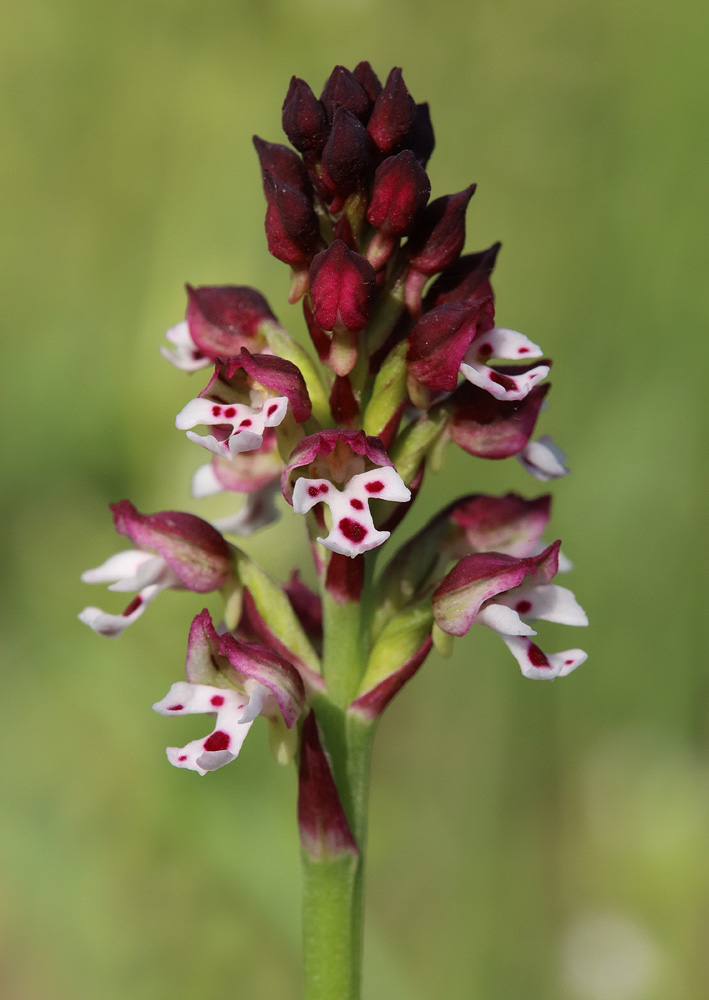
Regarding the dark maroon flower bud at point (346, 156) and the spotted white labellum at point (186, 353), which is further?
the spotted white labellum at point (186, 353)

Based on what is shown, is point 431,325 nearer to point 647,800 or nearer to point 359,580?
point 359,580

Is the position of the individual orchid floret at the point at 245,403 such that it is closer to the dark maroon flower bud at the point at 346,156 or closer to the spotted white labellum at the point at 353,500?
the spotted white labellum at the point at 353,500

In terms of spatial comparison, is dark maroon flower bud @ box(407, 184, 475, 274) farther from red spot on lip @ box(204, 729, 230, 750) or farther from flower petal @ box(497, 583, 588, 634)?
red spot on lip @ box(204, 729, 230, 750)

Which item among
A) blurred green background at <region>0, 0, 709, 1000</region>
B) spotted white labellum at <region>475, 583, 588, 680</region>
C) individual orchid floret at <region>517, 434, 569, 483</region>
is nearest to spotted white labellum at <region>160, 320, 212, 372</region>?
individual orchid floret at <region>517, 434, 569, 483</region>

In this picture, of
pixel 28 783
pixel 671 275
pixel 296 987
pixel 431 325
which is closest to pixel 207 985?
pixel 296 987

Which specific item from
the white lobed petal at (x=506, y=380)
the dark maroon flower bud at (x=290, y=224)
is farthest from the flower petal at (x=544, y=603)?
the dark maroon flower bud at (x=290, y=224)

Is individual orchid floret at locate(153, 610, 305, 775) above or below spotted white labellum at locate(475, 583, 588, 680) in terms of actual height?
below
